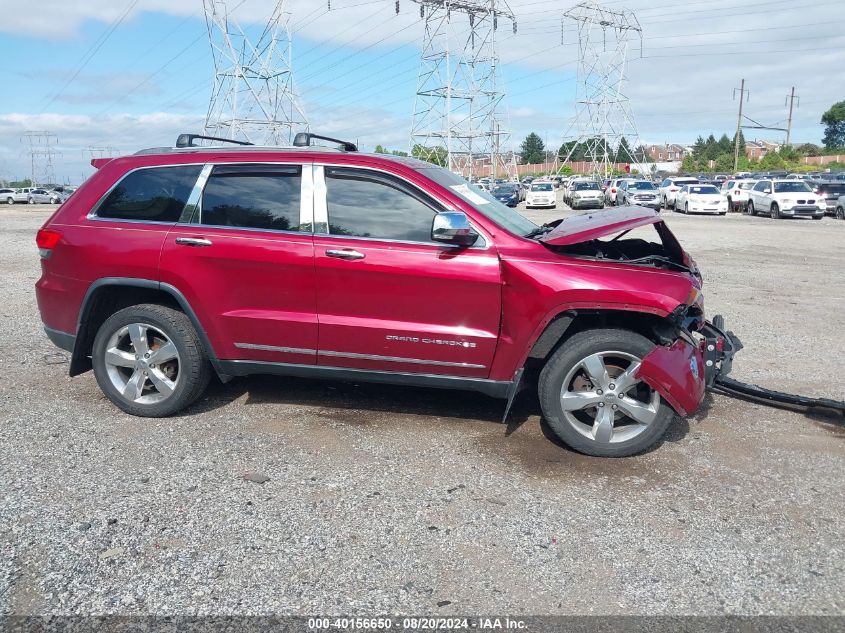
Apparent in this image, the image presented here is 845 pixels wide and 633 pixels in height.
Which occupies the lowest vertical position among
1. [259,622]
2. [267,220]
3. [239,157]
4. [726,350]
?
[259,622]

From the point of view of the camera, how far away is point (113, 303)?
5133 millimetres

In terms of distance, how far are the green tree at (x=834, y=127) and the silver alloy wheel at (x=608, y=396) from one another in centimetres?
13530

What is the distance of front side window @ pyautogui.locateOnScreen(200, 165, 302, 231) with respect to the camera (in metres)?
4.70

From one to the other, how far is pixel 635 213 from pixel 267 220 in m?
2.41

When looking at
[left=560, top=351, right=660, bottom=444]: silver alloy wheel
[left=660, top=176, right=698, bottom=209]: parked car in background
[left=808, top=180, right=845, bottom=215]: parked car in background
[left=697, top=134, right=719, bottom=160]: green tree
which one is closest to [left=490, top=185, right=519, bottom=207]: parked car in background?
[left=660, top=176, right=698, bottom=209]: parked car in background

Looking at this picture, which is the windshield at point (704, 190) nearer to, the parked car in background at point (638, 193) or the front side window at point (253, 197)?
the parked car in background at point (638, 193)

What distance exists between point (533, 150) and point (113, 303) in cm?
13818

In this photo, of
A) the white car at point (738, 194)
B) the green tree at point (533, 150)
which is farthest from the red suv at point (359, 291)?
the green tree at point (533, 150)

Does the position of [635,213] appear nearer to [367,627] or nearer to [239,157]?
[239,157]

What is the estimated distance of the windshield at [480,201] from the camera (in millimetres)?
4629

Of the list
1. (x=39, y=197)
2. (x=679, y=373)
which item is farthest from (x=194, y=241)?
(x=39, y=197)

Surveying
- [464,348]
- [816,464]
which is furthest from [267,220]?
[816,464]

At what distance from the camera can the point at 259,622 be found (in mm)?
2801

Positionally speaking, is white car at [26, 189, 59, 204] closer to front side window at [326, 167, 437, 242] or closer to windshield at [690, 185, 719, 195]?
windshield at [690, 185, 719, 195]
